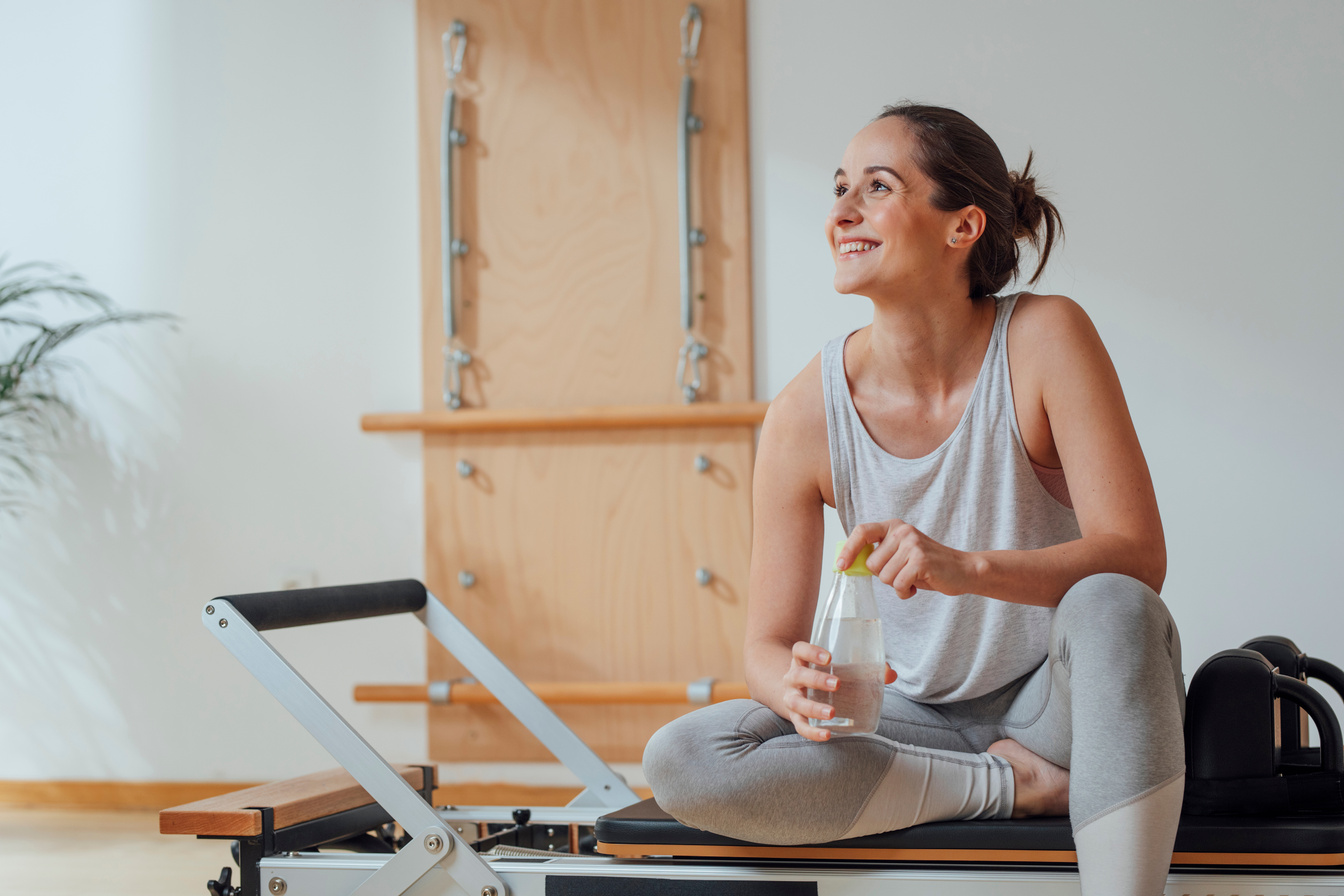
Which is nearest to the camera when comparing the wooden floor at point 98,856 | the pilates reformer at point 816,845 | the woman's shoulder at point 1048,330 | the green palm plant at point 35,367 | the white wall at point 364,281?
the pilates reformer at point 816,845

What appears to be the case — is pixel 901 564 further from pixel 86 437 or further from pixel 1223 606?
pixel 86 437

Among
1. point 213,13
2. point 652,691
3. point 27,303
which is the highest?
point 213,13

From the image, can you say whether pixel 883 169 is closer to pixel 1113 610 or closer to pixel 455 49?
pixel 1113 610

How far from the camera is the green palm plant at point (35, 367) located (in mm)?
2730

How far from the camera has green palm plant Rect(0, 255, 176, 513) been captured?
2.73 metres

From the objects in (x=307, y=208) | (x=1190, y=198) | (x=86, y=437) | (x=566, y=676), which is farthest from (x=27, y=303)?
(x=1190, y=198)

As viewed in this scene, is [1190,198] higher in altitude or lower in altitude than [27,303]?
higher

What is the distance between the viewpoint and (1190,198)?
239 centimetres

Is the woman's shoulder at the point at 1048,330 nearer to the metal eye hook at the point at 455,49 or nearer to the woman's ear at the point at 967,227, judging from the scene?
the woman's ear at the point at 967,227

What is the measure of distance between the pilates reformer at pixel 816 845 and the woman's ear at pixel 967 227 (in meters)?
0.52

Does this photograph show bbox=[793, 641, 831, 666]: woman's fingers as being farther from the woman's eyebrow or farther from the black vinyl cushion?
the woman's eyebrow

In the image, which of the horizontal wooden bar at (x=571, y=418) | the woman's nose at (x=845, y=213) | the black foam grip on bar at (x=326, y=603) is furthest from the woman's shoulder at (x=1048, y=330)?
the horizontal wooden bar at (x=571, y=418)

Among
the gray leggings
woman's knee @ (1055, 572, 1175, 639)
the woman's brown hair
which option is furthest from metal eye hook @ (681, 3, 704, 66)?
woman's knee @ (1055, 572, 1175, 639)

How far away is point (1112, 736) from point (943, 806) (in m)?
0.23
